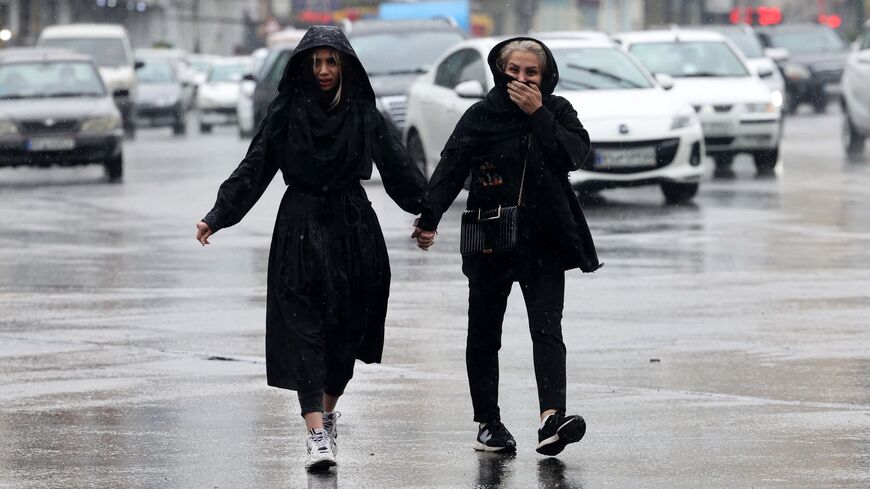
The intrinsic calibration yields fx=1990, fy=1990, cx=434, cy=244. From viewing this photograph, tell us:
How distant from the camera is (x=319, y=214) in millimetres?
7020

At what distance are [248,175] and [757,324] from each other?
13.4 feet

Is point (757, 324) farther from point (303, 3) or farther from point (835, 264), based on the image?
point (303, 3)

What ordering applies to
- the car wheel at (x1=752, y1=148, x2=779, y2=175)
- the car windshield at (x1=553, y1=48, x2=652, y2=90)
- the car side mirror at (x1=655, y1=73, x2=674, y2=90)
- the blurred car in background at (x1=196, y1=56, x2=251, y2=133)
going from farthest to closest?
the blurred car in background at (x1=196, y1=56, x2=251, y2=133), the car wheel at (x1=752, y1=148, x2=779, y2=175), the car side mirror at (x1=655, y1=73, x2=674, y2=90), the car windshield at (x1=553, y1=48, x2=652, y2=90)

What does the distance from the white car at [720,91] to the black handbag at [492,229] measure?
14.3m

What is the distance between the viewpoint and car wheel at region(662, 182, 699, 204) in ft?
61.1

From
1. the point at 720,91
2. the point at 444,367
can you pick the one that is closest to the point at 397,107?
the point at 720,91

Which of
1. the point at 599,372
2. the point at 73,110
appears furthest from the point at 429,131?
the point at 599,372

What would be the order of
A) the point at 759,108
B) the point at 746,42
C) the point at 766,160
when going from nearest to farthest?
the point at 759,108 < the point at 766,160 < the point at 746,42

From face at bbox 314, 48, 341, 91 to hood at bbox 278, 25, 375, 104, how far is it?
4cm

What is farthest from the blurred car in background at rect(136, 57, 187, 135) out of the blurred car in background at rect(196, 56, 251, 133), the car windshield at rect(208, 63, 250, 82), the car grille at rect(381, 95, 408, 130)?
the car grille at rect(381, 95, 408, 130)

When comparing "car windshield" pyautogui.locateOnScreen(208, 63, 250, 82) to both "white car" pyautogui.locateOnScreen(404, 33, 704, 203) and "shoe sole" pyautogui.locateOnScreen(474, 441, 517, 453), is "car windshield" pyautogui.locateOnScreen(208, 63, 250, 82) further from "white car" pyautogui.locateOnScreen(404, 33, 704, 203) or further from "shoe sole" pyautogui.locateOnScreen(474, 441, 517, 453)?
"shoe sole" pyautogui.locateOnScreen(474, 441, 517, 453)

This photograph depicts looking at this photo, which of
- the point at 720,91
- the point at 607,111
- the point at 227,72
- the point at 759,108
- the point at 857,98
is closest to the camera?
the point at 607,111

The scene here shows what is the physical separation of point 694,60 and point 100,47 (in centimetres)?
1794

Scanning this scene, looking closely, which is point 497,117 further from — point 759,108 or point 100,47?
point 100,47
